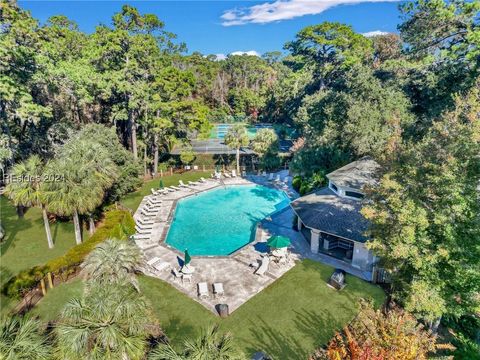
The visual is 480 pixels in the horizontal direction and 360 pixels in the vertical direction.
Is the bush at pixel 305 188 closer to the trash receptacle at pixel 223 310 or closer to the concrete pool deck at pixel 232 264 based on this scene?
the concrete pool deck at pixel 232 264

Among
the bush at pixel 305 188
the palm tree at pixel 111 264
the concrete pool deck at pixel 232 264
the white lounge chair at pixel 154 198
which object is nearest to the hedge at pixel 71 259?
the concrete pool deck at pixel 232 264

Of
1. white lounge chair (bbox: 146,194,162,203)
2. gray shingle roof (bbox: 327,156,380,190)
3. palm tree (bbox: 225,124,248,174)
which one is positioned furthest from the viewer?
Answer: palm tree (bbox: 225,124,248,174)

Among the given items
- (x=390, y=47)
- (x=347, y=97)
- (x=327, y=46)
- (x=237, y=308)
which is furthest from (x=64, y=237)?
(x=390, y=47)

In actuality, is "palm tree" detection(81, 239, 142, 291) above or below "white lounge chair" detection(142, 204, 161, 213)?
above

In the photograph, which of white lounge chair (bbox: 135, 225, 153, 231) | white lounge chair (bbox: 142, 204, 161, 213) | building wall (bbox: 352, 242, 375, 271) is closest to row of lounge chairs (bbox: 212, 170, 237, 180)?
white lounge chair (bbox: 142, 204, 161, 213)

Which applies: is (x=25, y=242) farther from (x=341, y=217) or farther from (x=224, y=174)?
(x=224, y=174)

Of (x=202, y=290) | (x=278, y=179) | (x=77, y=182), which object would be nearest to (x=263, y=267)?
(x=202, y=290)

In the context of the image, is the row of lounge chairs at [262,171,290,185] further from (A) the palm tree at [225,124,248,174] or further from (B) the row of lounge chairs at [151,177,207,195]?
(B) the row of lounge chairs at [151,177,207,195]

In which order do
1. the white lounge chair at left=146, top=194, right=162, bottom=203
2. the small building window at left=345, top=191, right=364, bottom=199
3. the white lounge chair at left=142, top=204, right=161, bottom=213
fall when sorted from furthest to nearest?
the white lounge chair at left=146, top=194, right=162, bottom=203 < the white lounge chair at left=142, top=204, right=161, bottom=213 < the small building window at left=345, top=191, right=364, bottom=199
